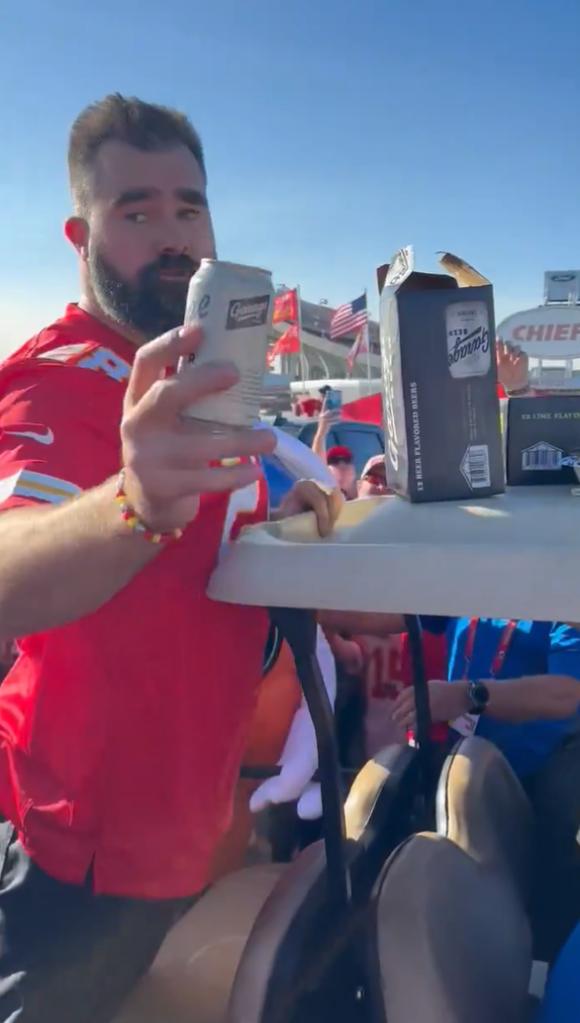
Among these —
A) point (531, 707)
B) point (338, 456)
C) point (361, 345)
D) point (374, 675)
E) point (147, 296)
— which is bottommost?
point (374, 675)

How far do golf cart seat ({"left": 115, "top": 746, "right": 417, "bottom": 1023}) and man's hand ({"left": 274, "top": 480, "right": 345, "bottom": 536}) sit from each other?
48 cm

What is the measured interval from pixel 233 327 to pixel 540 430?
2.85ft

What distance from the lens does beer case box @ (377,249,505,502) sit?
1100 mm

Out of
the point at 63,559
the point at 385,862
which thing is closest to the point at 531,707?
the point at 385,862

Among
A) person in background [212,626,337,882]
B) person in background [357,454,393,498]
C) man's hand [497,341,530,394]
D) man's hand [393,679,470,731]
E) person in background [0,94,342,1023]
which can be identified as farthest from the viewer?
person in background [357,454,393,498]

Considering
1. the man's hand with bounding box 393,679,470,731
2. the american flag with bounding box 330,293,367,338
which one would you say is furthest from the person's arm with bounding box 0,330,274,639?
the american flag with bounding box 330,293,367,338

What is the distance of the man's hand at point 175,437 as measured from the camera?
2.64 ft

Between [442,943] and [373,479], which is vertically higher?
[373,479]

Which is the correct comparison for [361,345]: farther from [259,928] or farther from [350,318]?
[259,928]

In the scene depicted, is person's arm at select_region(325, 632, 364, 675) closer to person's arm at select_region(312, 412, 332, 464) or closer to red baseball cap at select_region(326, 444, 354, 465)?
person's arm at select_region(312, 412, 332, 464)

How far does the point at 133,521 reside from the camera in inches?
36.1

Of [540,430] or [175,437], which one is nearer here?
[175,437]

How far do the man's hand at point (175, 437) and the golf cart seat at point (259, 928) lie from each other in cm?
59

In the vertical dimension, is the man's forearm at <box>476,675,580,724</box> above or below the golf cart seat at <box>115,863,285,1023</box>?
above
